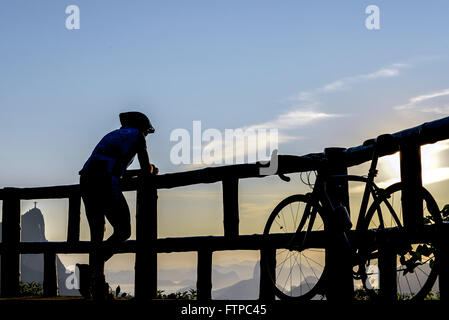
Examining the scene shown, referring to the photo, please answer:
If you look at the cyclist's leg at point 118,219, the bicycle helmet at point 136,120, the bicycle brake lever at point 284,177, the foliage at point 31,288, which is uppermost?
the bicycle helmet at point 136,120

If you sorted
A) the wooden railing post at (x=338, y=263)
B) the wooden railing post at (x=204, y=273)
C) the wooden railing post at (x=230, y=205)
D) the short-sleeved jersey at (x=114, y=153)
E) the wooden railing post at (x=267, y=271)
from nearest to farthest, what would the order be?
the wooden railing post at (x=338, y=263) → the short-sleeved jersey at (x=114, y=153) → the wooden railing post at (x=267, y=271) → the wooden railing post at (x=230, y=205) → the wooden railing post at (x=204, y=273)

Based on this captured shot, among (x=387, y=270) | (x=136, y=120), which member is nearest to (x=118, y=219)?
(x=136, y=120)

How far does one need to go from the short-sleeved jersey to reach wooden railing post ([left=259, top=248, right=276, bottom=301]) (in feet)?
6.07

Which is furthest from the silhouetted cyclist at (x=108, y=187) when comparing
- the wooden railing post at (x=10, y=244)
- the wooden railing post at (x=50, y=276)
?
the wooden railing post at (x=10, y=244)

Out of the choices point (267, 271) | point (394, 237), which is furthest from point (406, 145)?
point (267, 271)

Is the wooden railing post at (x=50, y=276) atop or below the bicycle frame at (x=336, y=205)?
below

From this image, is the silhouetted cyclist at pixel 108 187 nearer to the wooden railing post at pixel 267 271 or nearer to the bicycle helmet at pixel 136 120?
the bicycle helmet at pixel 136 120

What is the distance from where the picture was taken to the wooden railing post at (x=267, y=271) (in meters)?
8.25

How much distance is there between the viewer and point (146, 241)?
31.7 feet

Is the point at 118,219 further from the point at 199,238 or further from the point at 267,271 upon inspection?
the point at 267,271

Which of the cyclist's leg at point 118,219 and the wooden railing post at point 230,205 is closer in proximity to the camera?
the cyclist's leg at point 118,219

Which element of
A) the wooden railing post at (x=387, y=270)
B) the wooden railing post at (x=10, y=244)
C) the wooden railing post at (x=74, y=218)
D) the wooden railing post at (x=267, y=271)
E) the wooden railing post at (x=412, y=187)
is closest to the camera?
the wooden railing post at (x=412, y=187)

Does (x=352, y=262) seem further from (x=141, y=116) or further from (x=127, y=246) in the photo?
(x=127, y=246)
